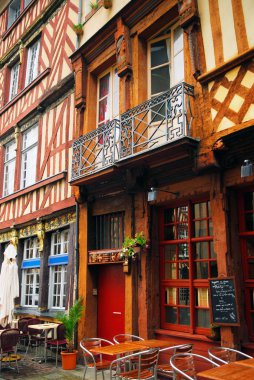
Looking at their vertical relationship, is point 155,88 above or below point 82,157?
above

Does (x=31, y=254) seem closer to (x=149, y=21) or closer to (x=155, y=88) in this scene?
(x=155, y=88)

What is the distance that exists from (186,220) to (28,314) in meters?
5.99

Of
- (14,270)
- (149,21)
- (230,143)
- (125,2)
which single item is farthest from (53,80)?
(230,143)

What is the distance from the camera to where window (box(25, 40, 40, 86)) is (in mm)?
12977

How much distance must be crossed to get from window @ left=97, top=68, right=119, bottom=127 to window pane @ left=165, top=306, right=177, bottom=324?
4.13m

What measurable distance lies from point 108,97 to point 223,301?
17.6 feet

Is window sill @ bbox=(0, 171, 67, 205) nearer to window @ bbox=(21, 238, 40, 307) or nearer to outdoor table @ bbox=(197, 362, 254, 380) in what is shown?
window @ bbox=(21, 238, 40, 307)

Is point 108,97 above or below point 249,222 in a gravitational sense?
above

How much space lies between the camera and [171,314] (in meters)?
6.79

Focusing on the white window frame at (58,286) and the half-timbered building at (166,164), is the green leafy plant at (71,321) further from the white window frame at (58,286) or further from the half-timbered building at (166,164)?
the white window frame at (58,286)

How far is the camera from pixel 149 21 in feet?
25.0

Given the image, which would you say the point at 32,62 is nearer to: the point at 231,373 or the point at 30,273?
the point at 30,273

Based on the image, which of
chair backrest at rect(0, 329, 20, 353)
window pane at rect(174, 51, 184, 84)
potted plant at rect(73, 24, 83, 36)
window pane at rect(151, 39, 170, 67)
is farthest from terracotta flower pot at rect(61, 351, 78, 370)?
potted plant at rect(73, 24, 83, 36)

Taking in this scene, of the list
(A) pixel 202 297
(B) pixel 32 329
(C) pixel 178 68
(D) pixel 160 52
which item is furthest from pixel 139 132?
(B) pixel 32 329
